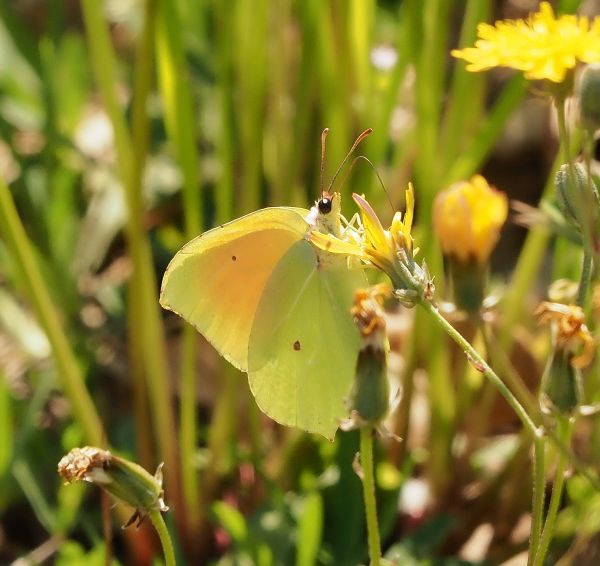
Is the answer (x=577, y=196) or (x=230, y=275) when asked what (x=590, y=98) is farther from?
(x=230, y=275)

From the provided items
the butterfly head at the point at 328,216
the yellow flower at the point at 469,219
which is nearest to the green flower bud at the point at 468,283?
the yellow flower at the point at 469,219

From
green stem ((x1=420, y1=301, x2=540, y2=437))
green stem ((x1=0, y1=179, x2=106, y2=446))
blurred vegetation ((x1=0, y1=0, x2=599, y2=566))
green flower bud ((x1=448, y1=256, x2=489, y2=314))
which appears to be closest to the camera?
green stem ((x1=420, y1=301, x2=540, y2=437))

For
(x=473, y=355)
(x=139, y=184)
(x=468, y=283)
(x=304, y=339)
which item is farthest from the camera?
(x=139, y=184)

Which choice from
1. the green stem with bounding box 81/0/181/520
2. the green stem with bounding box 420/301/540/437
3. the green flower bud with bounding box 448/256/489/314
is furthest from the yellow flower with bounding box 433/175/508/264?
the green stem with bounding box 81/0/181/520

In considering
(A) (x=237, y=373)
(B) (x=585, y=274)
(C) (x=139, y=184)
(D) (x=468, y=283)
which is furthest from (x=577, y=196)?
(A) (x=237, y=373)

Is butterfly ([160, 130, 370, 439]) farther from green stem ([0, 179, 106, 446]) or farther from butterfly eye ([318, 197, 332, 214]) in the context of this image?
green stem ([0, 179, 106, 446])

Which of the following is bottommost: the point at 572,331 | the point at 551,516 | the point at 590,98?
the point at 551,516

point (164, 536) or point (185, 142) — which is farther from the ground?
point (185, 142)

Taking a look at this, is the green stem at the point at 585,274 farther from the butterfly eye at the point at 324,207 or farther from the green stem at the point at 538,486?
the butterfly eye at the point at 324,207
